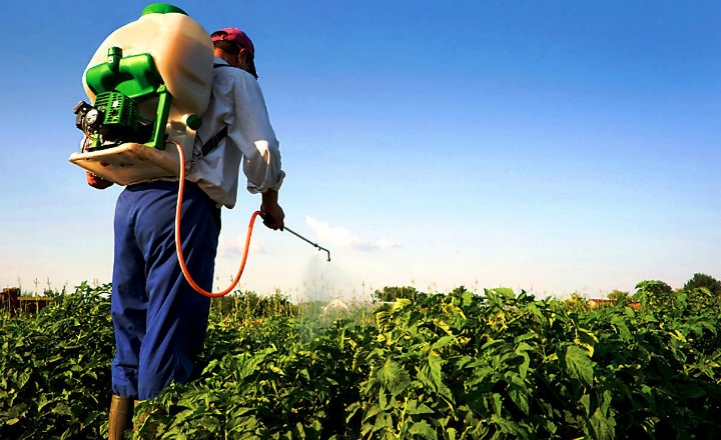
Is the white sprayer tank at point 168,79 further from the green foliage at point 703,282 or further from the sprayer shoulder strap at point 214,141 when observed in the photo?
the green foliage at point 703,282

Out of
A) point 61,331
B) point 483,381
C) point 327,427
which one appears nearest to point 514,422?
point 483,381

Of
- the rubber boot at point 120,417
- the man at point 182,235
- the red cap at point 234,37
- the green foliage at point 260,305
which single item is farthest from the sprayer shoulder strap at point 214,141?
the green foliage at point 260,305

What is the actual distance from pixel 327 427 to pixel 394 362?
0.46 metres

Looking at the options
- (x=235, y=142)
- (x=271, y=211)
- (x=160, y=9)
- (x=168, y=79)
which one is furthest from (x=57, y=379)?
(x=160, y=9)

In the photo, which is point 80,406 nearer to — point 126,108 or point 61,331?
point 61,331

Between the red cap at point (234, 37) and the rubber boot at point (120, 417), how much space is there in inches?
77.6

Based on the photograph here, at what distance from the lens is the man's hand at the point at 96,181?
3.86m

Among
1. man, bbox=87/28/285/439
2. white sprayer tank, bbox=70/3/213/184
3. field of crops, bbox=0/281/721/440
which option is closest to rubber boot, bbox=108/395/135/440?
man, bbox=87/28/285/439

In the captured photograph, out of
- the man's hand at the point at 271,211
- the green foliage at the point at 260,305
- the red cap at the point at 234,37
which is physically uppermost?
the red cap at the point at 234,37

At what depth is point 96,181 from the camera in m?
3.87

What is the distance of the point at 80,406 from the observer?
4102 mm

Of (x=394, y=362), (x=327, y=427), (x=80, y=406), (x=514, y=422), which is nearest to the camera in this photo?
(x=514, y=422)

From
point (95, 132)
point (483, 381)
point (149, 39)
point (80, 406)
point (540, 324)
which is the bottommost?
point (80, 406)

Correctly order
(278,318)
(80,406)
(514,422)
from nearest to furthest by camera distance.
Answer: (514,422)
(80,406)
(278,318)
